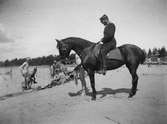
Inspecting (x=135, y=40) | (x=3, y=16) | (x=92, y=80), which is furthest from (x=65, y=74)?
(x=135, y=40)

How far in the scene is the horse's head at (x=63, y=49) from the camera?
64.2 inches

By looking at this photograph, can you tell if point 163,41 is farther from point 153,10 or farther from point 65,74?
point 65,74

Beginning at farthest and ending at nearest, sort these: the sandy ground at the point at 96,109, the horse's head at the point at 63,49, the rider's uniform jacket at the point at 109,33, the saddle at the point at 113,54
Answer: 1. the saddle at the point at 113,54
2. the horse's head at the point at 63,49
3. the rider's uniform jacket at the point at 109,33
4. the sandy ground at the point at 96,109

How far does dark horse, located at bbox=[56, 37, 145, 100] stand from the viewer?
1.68m

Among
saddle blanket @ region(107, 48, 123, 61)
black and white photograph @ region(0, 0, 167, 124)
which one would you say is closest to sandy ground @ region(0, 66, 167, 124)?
black and white photograph @ region(0, 0, 167, 124)

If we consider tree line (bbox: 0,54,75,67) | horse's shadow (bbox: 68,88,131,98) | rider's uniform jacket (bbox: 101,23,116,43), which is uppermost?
rider's uniform jacket (bbox: 101,23,116,43)

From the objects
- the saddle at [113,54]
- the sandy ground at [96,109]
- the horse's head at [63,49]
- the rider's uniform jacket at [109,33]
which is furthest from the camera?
the saddle at [113,54]

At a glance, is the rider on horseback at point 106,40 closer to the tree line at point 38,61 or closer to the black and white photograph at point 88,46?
the black and white photograph at point 88,46

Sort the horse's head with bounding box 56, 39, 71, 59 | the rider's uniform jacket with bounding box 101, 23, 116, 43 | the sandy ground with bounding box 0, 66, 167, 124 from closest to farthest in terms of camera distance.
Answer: the sandy ground with bounding box 0, 66, 167, 124 → the rider's uniform jacket with bounding box 101, 23, 116, 43 → the horse's head with bounding box 56, 39, 71, 59

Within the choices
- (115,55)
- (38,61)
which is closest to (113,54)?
Answer: (115,55)

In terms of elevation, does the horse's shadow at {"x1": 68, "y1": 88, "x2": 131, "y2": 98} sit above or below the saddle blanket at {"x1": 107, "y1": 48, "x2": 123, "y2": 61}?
below

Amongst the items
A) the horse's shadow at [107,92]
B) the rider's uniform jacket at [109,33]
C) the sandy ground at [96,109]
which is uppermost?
the rider's uniform jacket at [109,33]

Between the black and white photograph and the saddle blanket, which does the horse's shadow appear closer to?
the black and white photograph

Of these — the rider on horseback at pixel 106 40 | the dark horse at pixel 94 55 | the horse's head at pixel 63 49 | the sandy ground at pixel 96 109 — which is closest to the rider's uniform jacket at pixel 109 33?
the rider on horseback at pixel 106 40
